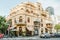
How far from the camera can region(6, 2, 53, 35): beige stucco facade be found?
1251 cm

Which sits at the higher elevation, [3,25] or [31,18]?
[31,18]

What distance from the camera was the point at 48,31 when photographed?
40.4 feet

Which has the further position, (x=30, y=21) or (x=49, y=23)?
(x=30, y=21)

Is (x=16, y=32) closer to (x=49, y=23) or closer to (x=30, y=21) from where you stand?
(x=30, y=21)

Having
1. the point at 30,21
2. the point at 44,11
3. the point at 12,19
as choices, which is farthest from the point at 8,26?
A: the point at 44,11

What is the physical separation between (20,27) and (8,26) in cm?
80

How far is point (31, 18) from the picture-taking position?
43.3 feet

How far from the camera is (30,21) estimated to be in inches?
516

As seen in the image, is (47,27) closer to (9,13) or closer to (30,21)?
(30,21)

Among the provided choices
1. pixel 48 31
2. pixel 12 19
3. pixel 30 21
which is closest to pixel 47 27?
pixel 48 31

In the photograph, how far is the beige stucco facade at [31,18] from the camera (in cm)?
1251

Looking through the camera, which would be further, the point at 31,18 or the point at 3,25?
the point at 31,18

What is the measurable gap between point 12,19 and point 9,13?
0.47m

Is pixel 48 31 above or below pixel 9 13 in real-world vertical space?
below
